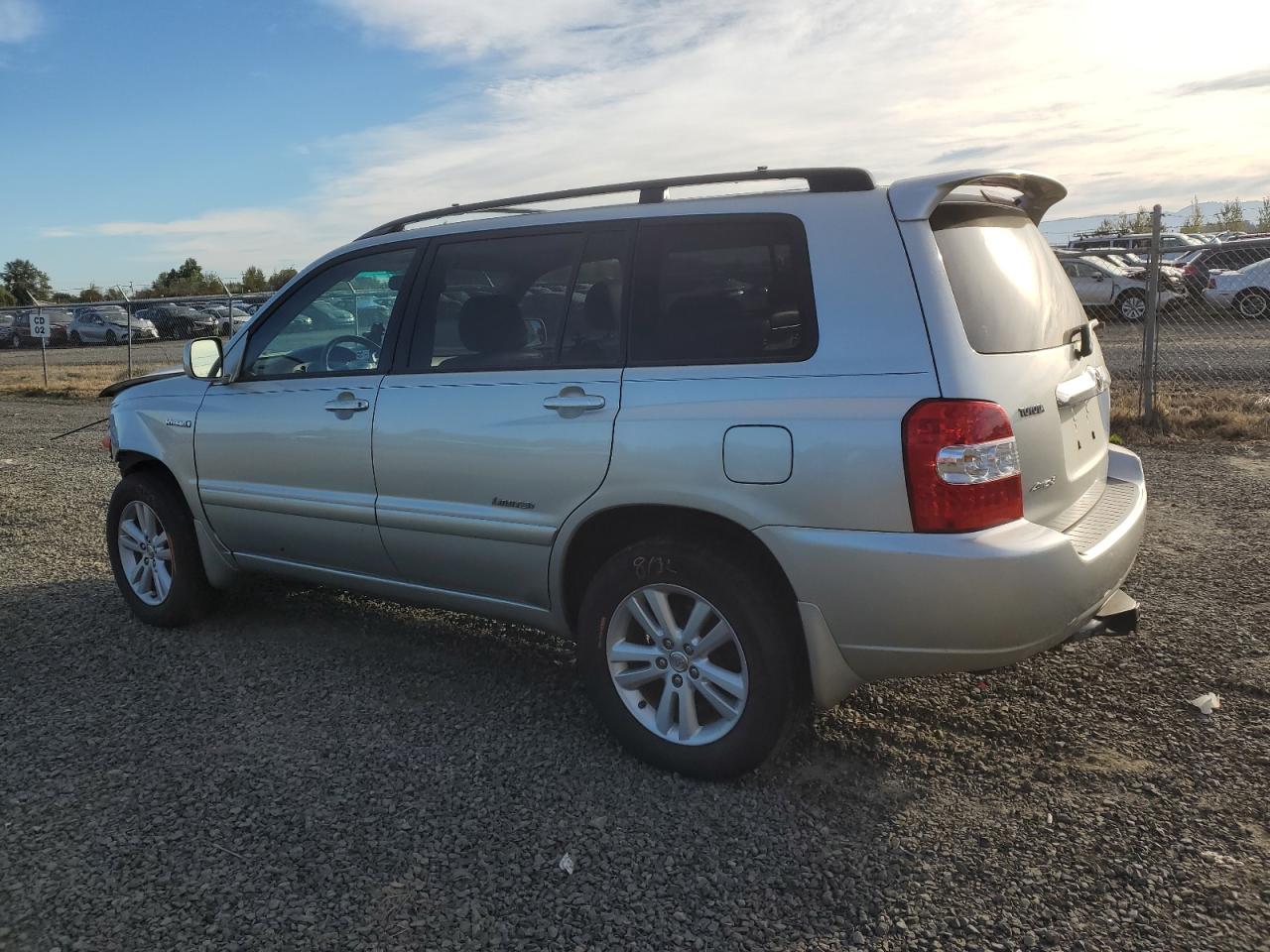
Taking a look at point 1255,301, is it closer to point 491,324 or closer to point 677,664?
point 491,324

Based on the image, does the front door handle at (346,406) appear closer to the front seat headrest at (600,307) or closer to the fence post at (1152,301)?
the front seat headrest at (600,307)

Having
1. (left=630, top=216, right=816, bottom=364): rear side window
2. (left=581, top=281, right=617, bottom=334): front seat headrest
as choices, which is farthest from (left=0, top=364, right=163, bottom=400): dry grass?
(left=630, top=216, right=816, bottom=364): rear side window

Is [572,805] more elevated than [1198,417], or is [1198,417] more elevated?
[1198,417]

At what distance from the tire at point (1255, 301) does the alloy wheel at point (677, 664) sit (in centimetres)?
1687

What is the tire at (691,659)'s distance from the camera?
10.4 feet

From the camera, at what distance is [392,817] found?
10.6 ft

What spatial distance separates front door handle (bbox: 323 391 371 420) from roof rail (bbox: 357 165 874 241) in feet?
2.51

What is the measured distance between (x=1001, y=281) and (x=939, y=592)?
1.07 metres

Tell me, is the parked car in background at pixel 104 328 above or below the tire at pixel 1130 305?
above

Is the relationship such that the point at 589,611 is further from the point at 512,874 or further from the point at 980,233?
the point at 980,233

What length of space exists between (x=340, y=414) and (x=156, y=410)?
1.36 m

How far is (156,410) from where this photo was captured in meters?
5.00

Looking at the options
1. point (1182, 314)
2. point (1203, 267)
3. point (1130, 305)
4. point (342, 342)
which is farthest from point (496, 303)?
A: point (1130, 305)

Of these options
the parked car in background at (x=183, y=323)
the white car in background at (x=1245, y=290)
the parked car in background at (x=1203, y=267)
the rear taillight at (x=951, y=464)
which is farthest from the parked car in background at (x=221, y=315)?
the rear taillight at (x=951, y=464)
